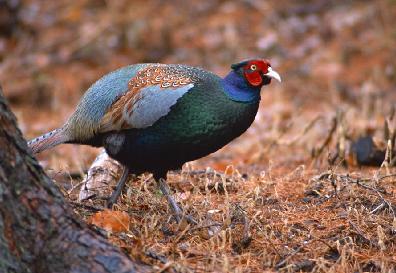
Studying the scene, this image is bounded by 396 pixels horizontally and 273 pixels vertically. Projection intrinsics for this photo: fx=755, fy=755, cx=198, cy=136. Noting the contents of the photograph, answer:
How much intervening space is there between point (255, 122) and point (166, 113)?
14.0 ft

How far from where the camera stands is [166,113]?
3910 millimetres

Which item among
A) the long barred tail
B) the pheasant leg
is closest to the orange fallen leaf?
the pheasant leg

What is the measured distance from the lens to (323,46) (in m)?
9.70

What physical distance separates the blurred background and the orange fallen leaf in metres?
4.44

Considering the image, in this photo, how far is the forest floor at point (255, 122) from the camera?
11.6 feet

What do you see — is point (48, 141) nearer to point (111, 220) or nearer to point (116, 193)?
point (116, 193)

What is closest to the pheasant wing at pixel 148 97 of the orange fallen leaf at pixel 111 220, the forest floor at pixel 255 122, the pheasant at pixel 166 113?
the pheasant at pixel 166 113

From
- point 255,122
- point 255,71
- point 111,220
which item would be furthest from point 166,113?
point 255,122

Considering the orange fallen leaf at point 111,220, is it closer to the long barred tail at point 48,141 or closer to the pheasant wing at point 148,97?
the pheasant wing at point 148,97

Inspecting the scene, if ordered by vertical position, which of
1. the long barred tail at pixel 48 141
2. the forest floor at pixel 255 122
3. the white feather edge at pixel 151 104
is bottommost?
the forest floor at pixel 255 122

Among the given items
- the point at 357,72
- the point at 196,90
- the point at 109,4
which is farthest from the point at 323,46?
the point at 196,90

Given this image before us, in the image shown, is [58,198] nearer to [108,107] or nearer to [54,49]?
[108,107]

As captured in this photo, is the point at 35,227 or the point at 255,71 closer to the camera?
the point at 35,227

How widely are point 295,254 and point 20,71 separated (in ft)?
21.0
